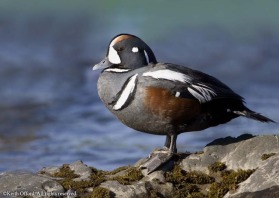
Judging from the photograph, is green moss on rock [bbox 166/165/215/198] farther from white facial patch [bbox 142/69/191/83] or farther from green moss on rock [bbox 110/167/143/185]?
white facial patch [bbox 142/69/191/83]

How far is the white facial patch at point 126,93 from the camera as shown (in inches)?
303

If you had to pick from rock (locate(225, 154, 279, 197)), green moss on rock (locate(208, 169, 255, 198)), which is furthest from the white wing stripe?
rock (locate(225, 154, 279, 197))

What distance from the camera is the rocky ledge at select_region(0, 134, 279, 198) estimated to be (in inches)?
277

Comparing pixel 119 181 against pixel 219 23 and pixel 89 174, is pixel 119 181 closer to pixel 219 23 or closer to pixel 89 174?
pixel 89 174

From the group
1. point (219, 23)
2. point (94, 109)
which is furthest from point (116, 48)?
point (219, 23)

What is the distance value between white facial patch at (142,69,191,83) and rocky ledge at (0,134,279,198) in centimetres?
49

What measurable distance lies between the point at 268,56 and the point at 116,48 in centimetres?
691

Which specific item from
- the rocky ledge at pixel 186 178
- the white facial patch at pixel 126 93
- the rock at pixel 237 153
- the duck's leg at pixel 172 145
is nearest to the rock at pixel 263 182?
the rocky ledge at pixel 186 178

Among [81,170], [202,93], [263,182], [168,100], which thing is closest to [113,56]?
[168,100]

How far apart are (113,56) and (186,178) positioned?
1.24 metres

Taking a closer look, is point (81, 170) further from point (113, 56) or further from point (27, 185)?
point (113, 56)

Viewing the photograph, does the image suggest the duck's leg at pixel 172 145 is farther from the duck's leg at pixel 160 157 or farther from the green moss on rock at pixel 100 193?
the green moss on rock at pixel 100 193

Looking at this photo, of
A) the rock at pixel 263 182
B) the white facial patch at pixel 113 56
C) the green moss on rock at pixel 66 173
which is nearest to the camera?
the rock at pixel 263 182

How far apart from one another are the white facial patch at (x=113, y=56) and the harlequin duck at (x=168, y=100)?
0.42 feet
